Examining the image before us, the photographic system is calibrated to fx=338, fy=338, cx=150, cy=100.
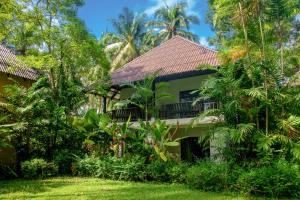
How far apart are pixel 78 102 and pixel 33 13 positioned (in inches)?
195

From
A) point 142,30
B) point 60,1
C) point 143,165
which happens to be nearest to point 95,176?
→ point 143,165

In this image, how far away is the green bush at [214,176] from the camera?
31.2 ft

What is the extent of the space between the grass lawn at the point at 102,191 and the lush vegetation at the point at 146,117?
0.13 metres

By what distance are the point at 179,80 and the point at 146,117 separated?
5052 millimetres

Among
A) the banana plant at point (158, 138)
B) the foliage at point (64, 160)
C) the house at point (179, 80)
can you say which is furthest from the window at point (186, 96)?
the foliage at point (64, 160)

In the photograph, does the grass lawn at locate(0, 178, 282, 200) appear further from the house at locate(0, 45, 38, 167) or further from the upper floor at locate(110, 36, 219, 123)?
the upper floor at locate(110, 36, 219, 123)

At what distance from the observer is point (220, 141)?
9.95 metres

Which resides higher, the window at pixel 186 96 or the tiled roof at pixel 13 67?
the tiled roof at pixel 13 67

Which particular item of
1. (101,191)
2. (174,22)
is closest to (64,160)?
(101,191)

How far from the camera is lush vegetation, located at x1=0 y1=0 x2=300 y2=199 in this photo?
9.59 m

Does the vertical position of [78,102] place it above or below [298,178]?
above

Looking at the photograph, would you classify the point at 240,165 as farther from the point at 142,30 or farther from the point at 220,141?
the point at 142,30

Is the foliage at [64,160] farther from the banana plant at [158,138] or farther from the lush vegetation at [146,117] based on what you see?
the banana plant at [158,138]

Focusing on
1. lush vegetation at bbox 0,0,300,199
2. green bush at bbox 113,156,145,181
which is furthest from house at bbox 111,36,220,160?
green bush at bbox 113,156,145,181
